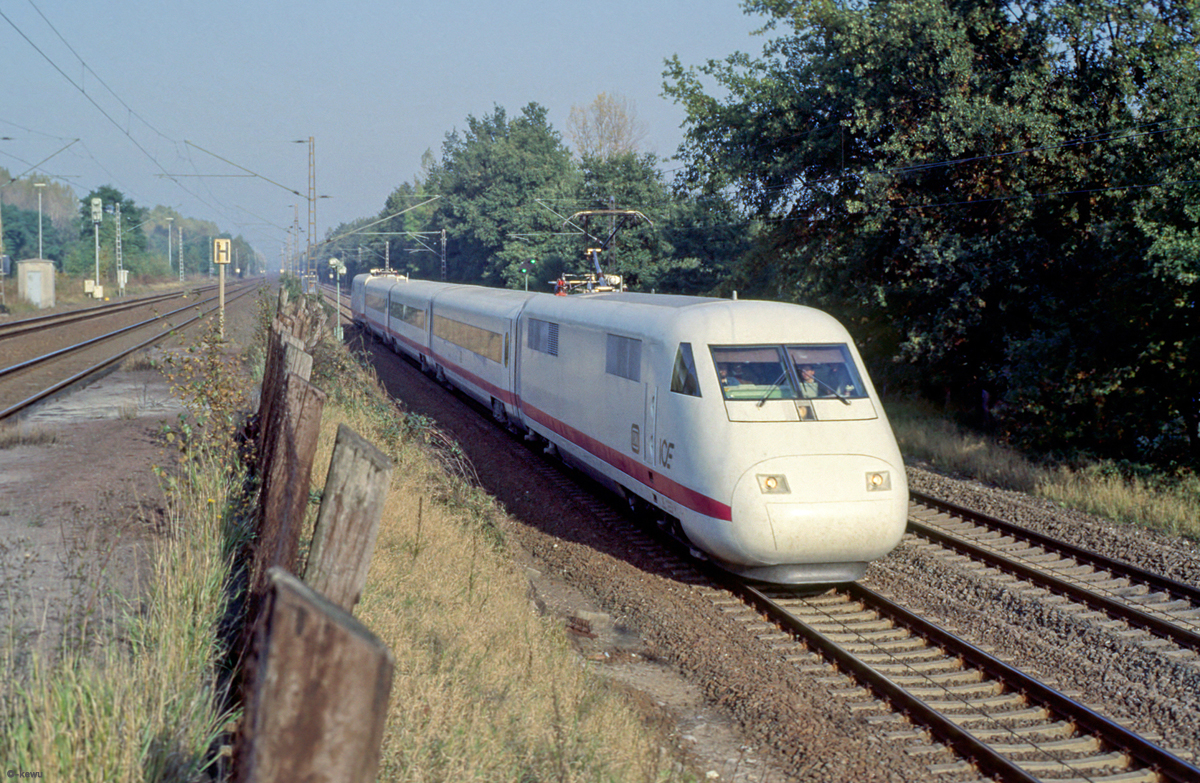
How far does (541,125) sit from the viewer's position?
9625 cm

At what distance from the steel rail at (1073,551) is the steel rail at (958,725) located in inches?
112

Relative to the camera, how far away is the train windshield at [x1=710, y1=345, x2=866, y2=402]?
923 centimetres

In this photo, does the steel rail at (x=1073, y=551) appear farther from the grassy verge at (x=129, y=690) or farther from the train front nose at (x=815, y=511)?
the grassy verge at (x=129, y=690)

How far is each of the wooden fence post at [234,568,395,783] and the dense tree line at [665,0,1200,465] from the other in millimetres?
13651

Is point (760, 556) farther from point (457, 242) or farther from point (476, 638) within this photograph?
point (457, 242)

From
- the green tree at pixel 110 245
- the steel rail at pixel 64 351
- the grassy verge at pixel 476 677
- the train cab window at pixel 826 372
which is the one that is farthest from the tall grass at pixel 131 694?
the green tree at pixel 110 245

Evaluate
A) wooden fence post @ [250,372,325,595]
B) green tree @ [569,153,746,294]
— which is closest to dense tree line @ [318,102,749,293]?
green tree @ [569,153,746,294]

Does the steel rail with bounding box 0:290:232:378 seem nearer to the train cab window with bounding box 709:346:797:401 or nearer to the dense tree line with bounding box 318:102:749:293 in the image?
the dense tree line with bounding box 318:102:749:293

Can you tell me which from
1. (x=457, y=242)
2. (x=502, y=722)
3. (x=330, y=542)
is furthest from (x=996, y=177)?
(x=457, y=242)

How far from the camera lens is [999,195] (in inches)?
708

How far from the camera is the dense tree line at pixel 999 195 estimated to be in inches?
572

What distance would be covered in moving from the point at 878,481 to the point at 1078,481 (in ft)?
23.4

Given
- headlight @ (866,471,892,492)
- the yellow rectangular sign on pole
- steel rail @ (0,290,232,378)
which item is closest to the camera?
headlight @ (866,471,892,492)

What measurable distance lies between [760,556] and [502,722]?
3839mm
